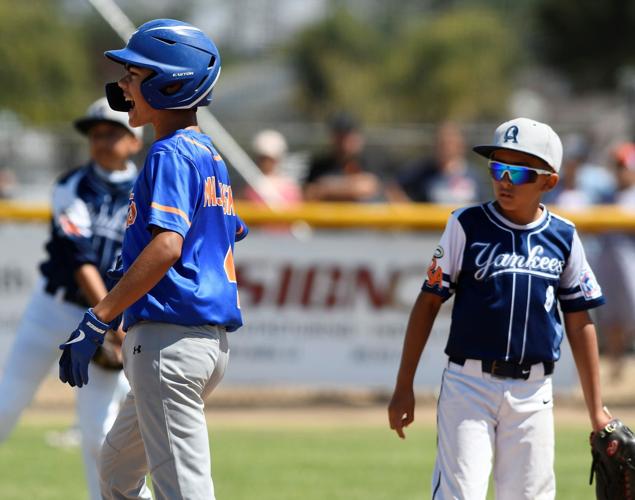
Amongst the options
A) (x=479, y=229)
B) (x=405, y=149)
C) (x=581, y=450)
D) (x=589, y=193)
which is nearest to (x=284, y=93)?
(x=405, y=149)

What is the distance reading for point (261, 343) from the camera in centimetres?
1069

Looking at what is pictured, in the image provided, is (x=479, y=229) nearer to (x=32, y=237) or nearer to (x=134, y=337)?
(x=134, y=337)

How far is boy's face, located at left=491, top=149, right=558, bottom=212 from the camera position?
16.1 feet

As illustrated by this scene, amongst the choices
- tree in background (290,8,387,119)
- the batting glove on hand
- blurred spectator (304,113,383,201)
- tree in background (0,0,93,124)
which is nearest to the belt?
the batting glove on hand

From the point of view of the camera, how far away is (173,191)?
427 cm

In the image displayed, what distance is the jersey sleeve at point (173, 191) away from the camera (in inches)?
166

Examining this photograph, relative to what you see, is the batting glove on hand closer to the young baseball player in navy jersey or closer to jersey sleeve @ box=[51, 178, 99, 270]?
the young baseball player in navy jersey

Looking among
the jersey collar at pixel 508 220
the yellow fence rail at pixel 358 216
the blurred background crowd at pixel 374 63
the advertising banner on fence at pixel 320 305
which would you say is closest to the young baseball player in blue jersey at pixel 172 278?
the jersey collar at pixel 508 220

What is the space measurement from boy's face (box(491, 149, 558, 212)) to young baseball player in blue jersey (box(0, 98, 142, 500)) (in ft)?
7.16

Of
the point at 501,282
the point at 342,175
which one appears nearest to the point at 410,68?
the point at 342,175

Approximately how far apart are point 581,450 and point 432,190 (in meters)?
3.89

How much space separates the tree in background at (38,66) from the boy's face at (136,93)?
36.1 metres

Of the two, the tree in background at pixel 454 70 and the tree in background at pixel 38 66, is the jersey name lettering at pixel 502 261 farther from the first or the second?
the tree in background at pixel 38 66

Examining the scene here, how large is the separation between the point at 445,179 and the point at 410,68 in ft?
107
